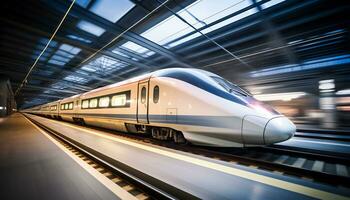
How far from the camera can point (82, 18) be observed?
25.1 feet

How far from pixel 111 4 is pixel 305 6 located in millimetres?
7107

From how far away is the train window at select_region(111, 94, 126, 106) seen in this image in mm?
6485

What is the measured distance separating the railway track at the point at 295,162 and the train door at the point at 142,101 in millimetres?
1159

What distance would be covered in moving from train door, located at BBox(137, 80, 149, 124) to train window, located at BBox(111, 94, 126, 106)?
0.97 metres

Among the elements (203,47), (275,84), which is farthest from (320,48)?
(203,47)

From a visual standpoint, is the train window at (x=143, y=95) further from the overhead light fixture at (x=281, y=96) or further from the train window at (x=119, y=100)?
the overhead light fixture at (x=281, y=96)

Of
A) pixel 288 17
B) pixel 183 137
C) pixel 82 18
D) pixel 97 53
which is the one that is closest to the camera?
pixel 183 137

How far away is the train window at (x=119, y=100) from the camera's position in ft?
21.3

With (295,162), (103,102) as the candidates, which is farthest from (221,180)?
(103,102)

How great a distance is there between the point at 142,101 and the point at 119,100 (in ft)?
5.17

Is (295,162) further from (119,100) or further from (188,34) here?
(188,34)

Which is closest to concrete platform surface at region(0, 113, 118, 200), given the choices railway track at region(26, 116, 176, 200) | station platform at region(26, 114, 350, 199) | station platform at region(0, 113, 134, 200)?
station platform at region(0, 113, 134, 200)

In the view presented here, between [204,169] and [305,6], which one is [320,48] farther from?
[204,169]

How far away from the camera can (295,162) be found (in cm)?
395
